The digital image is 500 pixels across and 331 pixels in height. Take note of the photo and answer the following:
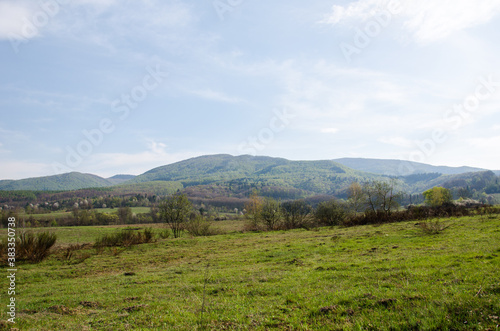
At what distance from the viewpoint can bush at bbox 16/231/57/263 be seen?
76.9 feet

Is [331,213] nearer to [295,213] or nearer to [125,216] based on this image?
[295,213]

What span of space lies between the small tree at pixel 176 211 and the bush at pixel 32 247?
22815mm

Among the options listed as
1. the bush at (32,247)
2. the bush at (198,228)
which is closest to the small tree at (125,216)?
the bush at (198,228)

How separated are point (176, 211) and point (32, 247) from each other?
2451 centimetres

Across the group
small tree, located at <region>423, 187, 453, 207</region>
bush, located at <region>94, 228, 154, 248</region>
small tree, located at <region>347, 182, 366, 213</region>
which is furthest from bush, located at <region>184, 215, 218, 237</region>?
small tree, located at <region>423, 187, 453, 207</region>

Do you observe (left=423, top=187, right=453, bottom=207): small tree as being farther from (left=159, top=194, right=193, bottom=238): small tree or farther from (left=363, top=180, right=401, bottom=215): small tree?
(left=159, top=194, right=193, bottom=238): small tree

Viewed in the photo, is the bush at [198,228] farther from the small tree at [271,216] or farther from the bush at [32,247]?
the bush at [32,247]

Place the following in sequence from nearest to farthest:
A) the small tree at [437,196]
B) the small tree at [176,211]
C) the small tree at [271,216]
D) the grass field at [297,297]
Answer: the grass field at [297,297], the small tree at [176,211], the small tree at [271,216], the small tree at [437,196]

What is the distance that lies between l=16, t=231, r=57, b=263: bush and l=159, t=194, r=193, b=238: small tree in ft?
74.9

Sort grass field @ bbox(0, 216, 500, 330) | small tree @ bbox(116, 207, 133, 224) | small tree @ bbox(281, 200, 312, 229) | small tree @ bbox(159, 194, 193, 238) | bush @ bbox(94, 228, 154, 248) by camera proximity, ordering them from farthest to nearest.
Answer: small tree @ bbox(116, 207, 133, 224), small tree @ bbox(281, 200, 312, 229), small tree @ bbox(159, 194, 193, 238), bush @ bbox(94, 228, 154, 248), grass field @ bbox(0, 216, 500, 330)

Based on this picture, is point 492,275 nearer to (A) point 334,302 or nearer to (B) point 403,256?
(A) point 334,302

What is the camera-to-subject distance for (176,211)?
47.3 metres

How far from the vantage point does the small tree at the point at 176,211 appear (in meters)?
47.1

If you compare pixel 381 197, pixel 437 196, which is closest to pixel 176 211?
pixel 381 197
